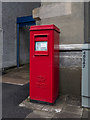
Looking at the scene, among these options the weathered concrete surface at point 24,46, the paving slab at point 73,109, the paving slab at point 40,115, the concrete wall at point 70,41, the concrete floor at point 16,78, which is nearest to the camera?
the paving slab at point 40,115

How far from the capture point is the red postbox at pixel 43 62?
3062 millimetres

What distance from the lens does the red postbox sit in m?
3.06

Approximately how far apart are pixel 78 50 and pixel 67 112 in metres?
2.00

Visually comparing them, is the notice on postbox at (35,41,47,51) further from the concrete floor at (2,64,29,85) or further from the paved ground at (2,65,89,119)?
the concrete floor at (2,64,29,85)

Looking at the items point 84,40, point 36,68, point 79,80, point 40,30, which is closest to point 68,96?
point 79,80

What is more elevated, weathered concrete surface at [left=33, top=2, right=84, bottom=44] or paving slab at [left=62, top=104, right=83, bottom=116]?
weathered concrete surface at [left=33, top=2, right=84, bottom=44]

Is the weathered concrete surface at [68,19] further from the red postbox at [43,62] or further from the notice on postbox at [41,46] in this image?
the notice on postbox at [41,46]

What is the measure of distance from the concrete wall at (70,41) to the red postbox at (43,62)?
0.95m

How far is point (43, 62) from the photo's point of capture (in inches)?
124

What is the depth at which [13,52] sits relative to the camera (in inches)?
402

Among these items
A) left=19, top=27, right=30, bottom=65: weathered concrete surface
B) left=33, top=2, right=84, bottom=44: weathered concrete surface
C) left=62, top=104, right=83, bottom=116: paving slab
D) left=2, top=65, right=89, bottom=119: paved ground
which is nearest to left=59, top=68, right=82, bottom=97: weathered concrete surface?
left=2, top=65, right=89, bottom=119: paved ground

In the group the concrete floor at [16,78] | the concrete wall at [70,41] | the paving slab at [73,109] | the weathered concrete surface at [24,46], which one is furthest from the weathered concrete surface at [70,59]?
the weathered concrete surface at [24,46]

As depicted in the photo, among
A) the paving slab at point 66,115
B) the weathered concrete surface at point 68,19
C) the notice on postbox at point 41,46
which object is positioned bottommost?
the paving slab at point 66,115

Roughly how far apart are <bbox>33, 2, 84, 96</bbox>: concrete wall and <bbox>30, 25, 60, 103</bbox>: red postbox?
3.11ft
